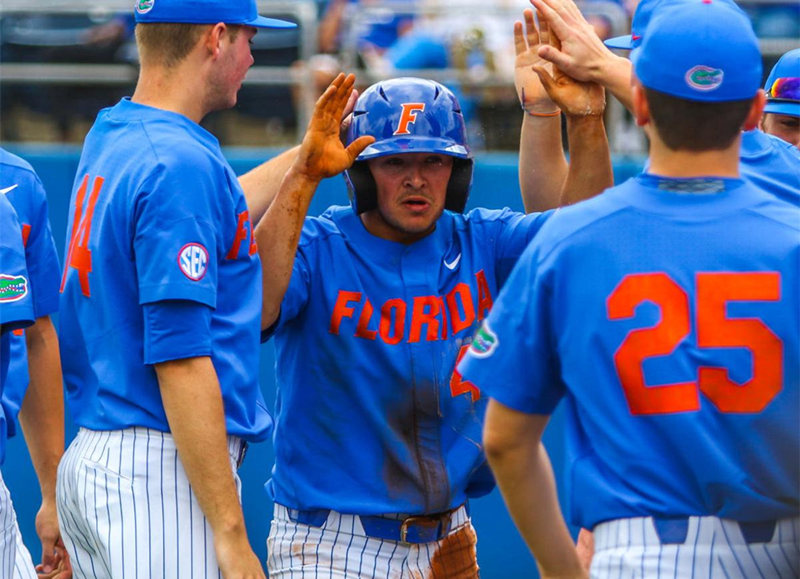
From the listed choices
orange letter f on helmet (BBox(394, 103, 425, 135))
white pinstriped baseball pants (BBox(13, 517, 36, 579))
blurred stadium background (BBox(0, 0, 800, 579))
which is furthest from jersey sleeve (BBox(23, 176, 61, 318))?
blurred stadium background (BBox(0, 0, 800, 579))

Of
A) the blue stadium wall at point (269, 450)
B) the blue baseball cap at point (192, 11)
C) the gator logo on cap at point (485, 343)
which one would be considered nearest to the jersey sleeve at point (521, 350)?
the gator logo on cap at point (485, 343)

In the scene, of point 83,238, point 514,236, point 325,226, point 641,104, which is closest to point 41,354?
point 83,238

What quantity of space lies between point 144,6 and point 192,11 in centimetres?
15

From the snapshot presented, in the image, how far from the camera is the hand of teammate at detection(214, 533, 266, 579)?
321cm

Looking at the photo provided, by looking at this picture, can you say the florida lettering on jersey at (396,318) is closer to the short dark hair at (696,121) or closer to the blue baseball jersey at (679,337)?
the blue baseball jersey at (679,337)

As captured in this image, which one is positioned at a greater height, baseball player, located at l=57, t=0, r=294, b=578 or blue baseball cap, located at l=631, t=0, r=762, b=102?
blue baseball cap, located at l=631, t=0, r=762, b=102

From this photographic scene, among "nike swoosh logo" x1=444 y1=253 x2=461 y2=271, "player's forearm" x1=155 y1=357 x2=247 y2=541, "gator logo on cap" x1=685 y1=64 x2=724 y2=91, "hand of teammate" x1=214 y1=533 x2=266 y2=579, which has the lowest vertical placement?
"hand of teammate" x1=214 y1=533 x2=266 y2=579

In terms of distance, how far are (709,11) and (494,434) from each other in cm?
99

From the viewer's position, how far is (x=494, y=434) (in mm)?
2664

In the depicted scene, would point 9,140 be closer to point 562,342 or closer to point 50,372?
point 50,372

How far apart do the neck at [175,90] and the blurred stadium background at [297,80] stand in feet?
8.61

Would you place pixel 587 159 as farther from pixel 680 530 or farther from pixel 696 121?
pixel 680 530

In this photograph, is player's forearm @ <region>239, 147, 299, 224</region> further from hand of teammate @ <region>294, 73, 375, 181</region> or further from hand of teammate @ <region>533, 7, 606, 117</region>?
hand of teammate @ <region>533, 7, 606, 117</region>

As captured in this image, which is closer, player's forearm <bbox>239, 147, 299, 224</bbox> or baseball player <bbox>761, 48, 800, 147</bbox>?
player's forearm <bbox>239, 147, 299, 224</bbox>
